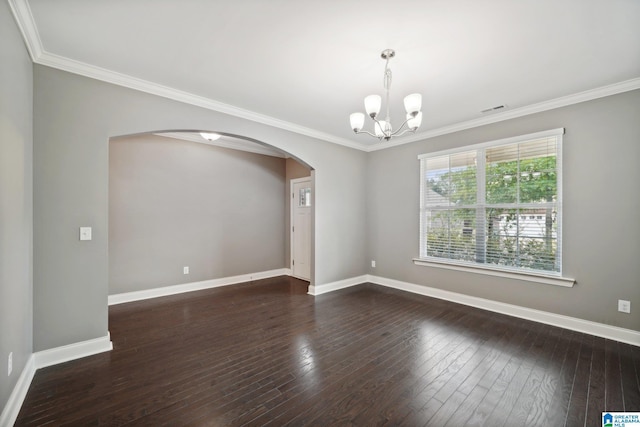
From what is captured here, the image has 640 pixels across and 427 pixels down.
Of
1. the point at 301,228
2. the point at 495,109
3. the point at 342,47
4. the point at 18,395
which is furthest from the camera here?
the point at 301,228

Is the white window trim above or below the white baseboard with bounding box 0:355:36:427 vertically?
above

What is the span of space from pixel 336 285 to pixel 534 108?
4013 mm

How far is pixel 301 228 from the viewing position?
5.99m

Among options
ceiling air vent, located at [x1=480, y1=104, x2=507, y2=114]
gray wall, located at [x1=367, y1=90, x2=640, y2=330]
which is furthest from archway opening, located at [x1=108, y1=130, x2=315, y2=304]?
gray wall, located at [x1=367, y1=90, x2=640, y2=330]

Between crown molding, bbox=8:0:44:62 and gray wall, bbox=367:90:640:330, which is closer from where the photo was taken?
crown molding, bbox=8:0:44:62

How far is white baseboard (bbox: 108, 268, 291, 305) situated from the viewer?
4239mm

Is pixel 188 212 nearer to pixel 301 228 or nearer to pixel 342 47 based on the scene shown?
pixel 301 228

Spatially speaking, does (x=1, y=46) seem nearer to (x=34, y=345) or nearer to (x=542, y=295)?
(x=34, y=345)

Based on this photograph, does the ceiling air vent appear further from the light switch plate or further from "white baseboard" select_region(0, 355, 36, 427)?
"white baseboard" select_region(0, 355, 36, 427)

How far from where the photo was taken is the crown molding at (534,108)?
2.98 metres

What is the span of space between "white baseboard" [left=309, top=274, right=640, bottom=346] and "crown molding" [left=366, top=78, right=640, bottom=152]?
262 cm

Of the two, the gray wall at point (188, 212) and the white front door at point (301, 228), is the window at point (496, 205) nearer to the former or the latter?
the white front door at point (301, 228)

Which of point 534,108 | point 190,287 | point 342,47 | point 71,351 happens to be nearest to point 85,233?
point 71,351

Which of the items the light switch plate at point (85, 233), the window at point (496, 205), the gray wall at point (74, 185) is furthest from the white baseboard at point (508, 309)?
the light switch plate at point (85, 233)
